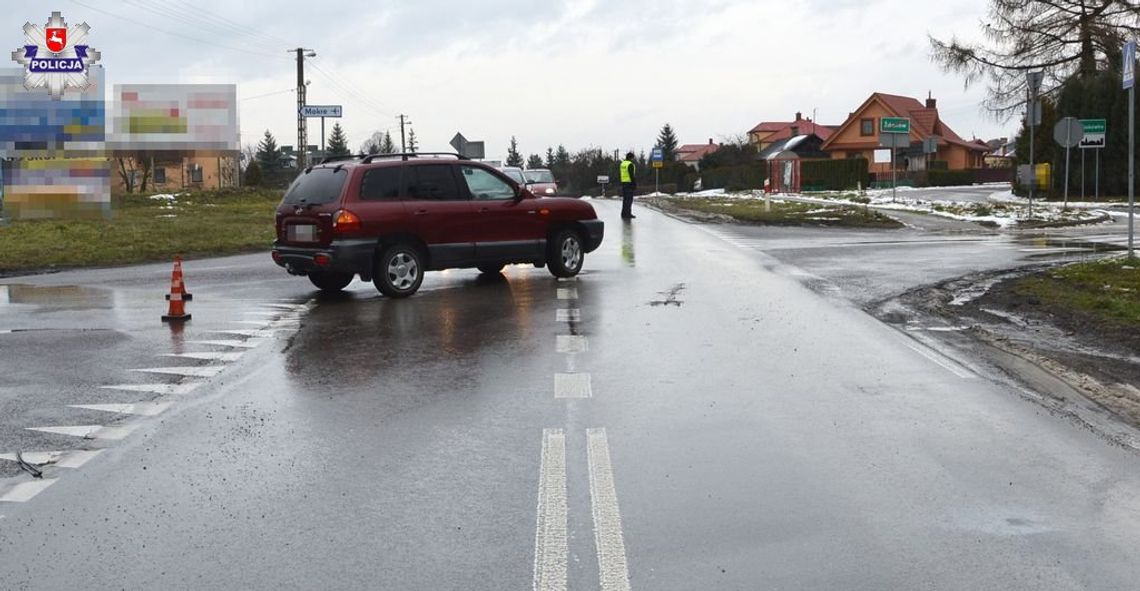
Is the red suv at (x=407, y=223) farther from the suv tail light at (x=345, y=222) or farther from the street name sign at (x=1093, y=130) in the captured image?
the street name sign at (x=1093, y=130)

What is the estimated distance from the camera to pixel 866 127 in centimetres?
9894

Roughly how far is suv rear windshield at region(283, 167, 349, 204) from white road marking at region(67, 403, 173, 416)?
6.14 m

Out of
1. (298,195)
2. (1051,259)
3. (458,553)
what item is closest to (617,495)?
(458,553)

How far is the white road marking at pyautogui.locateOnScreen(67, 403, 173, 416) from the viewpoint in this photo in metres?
7.46

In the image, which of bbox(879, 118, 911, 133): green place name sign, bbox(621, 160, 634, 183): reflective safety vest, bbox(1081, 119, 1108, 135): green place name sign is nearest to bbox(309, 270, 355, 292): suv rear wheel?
bbox(621, 160, 634, 183): reflective safety vest

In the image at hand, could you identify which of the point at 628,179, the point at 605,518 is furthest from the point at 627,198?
the point at 605,518

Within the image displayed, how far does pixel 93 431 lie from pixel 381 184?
727 centimetres

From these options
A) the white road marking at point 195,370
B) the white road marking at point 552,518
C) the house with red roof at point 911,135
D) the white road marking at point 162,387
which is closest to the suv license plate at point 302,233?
the white road marking at point 195,370

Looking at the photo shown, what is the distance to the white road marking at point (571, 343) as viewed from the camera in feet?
31.6

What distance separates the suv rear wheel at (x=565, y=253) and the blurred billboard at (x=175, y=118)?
22259 millimetres

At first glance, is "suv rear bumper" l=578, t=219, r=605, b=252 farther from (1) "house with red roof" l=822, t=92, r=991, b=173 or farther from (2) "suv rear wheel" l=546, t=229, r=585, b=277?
(1) "house with red roof" l=822, t=92, r=991, b=173

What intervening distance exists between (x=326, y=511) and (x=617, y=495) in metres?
1.30

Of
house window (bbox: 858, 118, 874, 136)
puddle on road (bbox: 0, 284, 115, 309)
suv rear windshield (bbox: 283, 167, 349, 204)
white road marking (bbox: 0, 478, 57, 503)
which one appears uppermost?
house window (bbox: 858, 118, 874, 136)

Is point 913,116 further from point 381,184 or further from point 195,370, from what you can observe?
point 195,370
